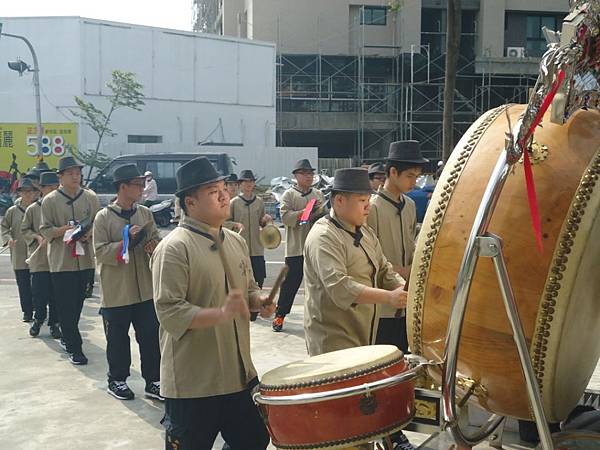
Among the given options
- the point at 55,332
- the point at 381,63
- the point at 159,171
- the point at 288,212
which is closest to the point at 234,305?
the point at 288,212

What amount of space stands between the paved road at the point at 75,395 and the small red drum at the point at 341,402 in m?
2.21

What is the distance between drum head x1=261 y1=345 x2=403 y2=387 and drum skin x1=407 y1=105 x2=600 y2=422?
19cm

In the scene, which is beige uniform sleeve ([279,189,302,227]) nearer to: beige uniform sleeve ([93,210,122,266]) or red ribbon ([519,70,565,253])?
beige uniform sleeve ([93,210,122,266])

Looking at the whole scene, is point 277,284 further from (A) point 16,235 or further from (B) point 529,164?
(A) point 16,235

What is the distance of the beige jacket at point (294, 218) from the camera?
771cm

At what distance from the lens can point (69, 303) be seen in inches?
257

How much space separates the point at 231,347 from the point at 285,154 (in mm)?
25208

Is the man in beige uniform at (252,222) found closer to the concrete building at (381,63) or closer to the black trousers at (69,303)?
the black trousers at (69,303)

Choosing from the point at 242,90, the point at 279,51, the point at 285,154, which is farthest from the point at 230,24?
the point at 285,154

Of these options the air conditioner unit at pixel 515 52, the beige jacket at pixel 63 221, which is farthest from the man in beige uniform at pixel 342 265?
the air conditioner unit at pixel 515 52

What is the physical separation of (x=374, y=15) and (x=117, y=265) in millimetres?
30278

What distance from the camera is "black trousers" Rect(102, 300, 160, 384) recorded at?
548 centimetres

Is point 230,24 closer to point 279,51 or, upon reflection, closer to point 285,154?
point 279,51

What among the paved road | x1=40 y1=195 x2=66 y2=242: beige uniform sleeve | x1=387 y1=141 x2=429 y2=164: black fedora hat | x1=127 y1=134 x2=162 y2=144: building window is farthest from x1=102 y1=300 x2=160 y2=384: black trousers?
x1=127 y1=134 x2=162 y2=144: building window
